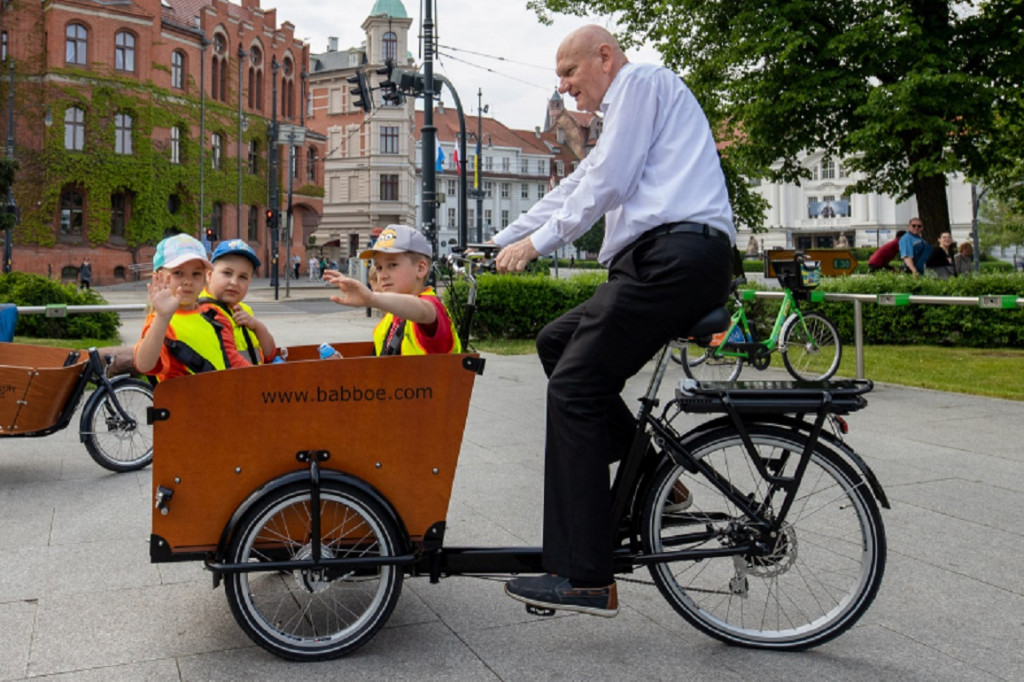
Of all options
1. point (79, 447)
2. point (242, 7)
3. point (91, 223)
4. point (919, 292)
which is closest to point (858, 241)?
point (242, 7)

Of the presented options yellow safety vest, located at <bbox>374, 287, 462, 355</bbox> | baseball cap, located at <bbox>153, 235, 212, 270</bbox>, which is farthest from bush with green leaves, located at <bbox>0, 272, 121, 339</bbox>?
yellow safety vest, located at <bbox>374, 287, 462, 355</bbox>

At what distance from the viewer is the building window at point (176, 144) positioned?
49769mm

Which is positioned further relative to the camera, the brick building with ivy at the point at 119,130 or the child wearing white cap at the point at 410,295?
the brick building with ivy at the point at 119,130

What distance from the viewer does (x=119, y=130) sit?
46969 mm

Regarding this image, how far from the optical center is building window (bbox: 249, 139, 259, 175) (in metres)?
56.4

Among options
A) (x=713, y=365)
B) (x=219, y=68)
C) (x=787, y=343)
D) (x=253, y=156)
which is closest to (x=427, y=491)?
(x=713, y=365)

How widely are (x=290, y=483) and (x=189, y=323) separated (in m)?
1.13

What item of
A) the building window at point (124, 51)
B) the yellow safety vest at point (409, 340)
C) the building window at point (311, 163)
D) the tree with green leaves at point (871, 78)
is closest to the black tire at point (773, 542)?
the yellow safety vest at point (409, 340)

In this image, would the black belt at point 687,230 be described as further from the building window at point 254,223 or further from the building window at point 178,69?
the building window at point 254,223

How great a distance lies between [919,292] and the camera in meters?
14.8

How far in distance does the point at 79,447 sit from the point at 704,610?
5621 millimetres

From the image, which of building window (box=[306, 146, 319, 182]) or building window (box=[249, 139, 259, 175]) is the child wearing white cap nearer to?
building window (box=[249, 139, 259, 175])

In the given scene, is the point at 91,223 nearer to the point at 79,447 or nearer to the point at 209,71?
the point at 209,71

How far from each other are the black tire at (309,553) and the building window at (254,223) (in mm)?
55881
